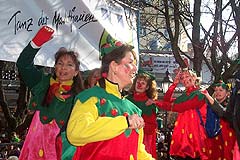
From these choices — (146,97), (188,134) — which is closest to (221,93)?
(188,134)

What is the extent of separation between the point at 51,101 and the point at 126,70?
146 centimetres

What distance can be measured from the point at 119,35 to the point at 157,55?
21373mm

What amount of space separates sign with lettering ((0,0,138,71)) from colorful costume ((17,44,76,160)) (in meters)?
0.30

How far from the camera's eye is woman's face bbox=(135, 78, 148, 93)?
7.40 metres

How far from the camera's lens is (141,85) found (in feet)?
24.3

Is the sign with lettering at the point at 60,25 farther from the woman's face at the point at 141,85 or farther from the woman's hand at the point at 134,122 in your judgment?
the woman's face at the point at 141,85

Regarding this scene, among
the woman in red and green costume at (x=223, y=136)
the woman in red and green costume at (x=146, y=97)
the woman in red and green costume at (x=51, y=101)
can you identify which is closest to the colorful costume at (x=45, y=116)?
the woman in red and green costume at (x=51, y=101)

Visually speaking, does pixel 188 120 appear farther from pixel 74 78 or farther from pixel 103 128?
pixel 103 128

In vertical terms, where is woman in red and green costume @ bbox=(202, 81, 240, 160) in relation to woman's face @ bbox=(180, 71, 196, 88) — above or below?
below

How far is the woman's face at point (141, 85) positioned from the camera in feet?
24.3

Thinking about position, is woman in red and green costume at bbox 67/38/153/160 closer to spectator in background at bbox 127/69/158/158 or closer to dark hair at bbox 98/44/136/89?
dark hair at bbox 98/44/136/89

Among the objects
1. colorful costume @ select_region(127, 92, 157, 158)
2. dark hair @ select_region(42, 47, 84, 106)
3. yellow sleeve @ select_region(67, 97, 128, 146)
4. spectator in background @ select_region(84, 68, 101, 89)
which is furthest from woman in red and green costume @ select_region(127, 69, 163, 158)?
yellow sleeve @ select_region(67, 97, 128, 146)

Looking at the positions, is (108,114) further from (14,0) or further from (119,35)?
(119,35)

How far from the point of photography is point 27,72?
4.50m
